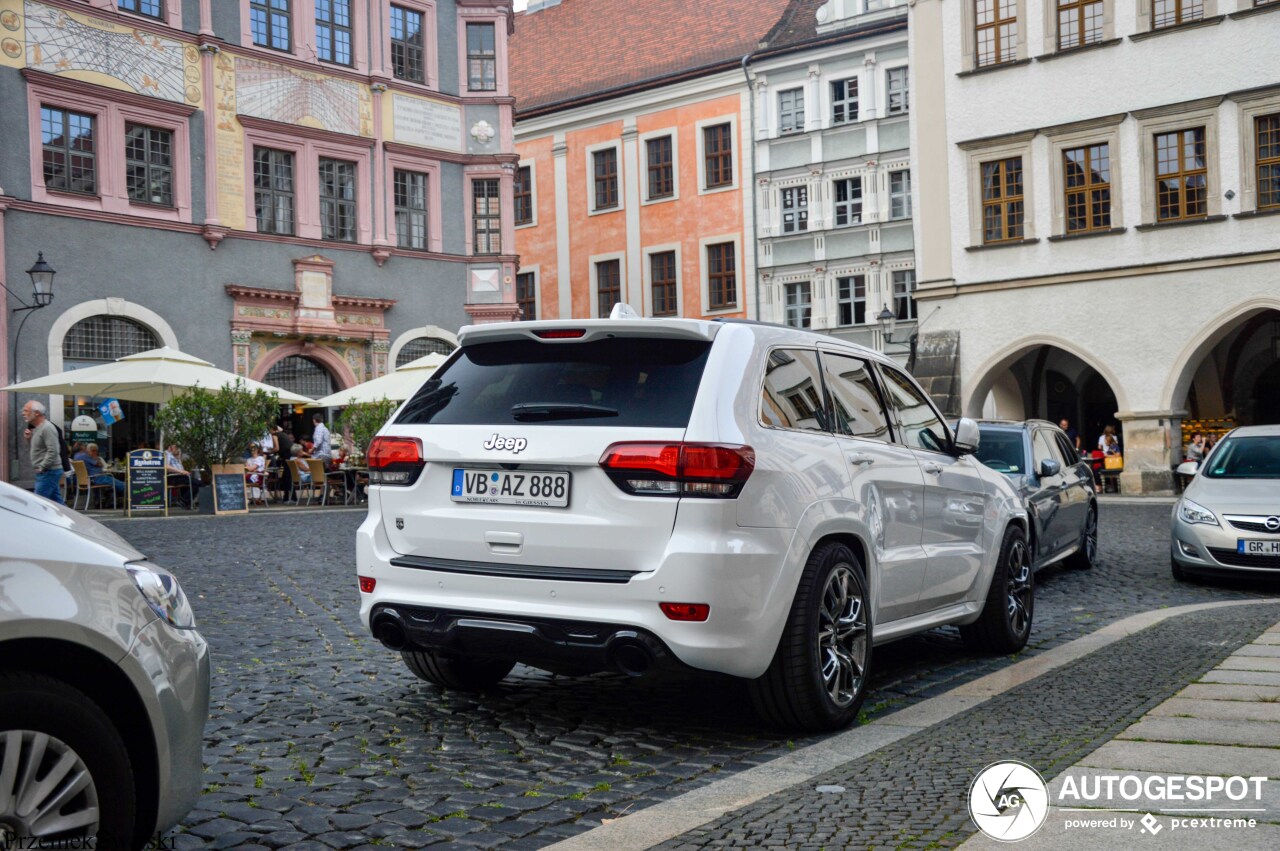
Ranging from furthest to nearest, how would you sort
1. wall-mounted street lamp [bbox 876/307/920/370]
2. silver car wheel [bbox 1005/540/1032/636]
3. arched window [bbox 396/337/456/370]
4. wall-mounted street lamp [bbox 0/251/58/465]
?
arched window [bbox 396/337/456/370] < wall-mounted street lamp [bbox 876/307/920/370] < wall-mounted street lamp [bbox 0/251/58/465] < silver car wheel [bbox 1005/540/1032/636]

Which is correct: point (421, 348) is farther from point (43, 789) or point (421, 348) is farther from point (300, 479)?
point (43, 789)

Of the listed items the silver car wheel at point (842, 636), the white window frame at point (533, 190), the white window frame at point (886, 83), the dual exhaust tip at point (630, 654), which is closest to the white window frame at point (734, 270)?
the white window frame at point (886, 83)

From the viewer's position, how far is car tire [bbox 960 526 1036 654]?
7.80 meters

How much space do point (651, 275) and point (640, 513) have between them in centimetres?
4186

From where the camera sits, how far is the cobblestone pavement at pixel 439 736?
4348 mm

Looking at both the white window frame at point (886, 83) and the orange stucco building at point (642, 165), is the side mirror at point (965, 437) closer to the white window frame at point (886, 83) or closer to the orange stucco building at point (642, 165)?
the white window frame at point (886, 83)

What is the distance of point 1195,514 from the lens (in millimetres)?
12039

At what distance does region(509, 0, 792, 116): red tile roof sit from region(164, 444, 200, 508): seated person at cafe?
25278mm

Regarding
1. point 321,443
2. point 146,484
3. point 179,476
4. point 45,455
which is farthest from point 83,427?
point 45,455

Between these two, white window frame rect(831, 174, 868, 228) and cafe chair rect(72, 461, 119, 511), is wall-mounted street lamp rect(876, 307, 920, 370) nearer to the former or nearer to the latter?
white window frame rect(831, 174, 868, 228)

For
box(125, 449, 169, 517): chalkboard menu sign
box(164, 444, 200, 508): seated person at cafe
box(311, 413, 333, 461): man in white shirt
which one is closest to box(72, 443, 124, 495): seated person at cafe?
box(164, 444, 200, 508): seated person at cafe

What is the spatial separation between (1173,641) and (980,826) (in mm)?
4690

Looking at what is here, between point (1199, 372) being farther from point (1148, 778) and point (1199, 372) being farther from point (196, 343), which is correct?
point (1148, 778)

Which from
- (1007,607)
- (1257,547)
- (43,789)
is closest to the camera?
(43,789)
